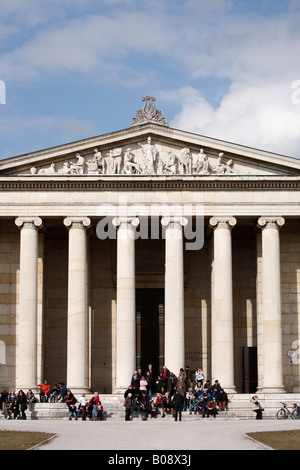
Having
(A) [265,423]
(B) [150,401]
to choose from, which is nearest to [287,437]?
(A) [265,423]

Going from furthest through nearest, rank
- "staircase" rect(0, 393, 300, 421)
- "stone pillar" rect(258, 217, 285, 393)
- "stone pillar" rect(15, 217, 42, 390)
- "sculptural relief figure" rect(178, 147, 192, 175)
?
"sculptural relief figure" rect(178, 147, 192, 175), "stone pillar" rect(258, 217, 285, 393), "stone pillar" rect(15, 217, 42, 390), "staircase" rect(0, 393, 300, 421)

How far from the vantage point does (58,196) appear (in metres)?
55.4

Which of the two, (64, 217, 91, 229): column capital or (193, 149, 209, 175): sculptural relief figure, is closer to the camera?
(64, 217, 91, 229): column capital

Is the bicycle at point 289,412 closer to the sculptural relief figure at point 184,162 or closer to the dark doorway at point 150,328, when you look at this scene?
the dark doorway at point 150,328

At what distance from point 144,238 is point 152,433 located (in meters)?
23.3

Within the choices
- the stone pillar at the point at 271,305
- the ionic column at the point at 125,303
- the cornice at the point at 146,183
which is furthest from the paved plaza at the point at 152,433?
the cornice at the point at 146,183

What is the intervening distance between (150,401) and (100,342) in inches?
439

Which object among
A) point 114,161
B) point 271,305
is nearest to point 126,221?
point 114,161

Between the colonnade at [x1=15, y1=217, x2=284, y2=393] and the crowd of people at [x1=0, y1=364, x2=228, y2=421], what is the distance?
9.26 feet

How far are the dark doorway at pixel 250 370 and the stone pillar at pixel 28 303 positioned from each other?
1388 cm

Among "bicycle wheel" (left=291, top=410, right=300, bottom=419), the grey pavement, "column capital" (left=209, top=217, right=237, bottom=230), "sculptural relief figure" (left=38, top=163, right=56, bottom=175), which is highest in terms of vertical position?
"sculptural relief figure" (left=38, top=163, right=56, bottom=175)

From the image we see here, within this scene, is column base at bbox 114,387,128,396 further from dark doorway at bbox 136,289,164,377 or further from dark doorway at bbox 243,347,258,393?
dark doorway at bbox 243,347,258,393

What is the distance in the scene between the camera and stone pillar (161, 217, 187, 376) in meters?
53.7

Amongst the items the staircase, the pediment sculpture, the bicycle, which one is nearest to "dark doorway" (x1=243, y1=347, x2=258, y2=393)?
the staircase
